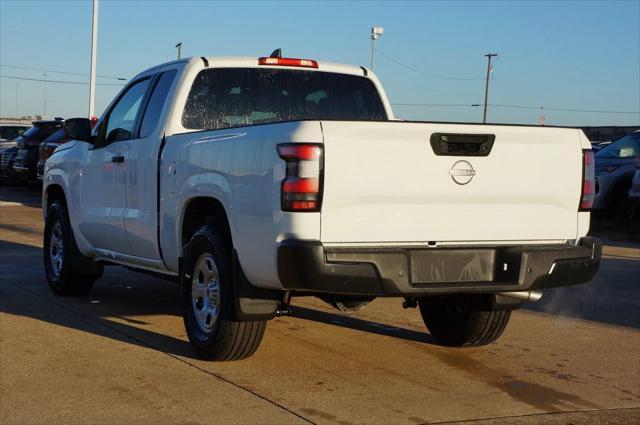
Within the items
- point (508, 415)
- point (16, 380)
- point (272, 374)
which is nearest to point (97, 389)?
point (16, 380)

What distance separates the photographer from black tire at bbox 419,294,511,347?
6652 millimetres

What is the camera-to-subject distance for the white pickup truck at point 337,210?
5.10 metres

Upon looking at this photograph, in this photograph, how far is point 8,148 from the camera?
27.1m

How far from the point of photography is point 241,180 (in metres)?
5.49

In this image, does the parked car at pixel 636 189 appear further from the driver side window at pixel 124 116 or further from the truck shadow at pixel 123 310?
the driver side window at pixel 124 116

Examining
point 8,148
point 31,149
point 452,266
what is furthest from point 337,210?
point 8,148

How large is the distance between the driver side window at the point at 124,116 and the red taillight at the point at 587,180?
348 centimetres

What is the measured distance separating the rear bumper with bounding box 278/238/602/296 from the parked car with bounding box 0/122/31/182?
2180 cm

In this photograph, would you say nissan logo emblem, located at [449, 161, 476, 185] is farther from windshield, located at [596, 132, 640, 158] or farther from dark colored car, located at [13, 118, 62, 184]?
dark colored car, located at [13, 118, 62, 184]

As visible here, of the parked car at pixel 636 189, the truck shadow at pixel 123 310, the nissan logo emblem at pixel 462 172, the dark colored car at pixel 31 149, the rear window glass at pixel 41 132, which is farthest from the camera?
the rear window glass at pixel 41 132

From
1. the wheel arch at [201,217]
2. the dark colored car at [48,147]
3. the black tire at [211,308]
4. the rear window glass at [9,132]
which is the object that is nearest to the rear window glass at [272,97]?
the wheel arch at [201,217]

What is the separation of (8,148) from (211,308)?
22.7 metres

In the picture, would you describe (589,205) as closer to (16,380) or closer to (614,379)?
(614,379)

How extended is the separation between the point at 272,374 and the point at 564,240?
6.49 ft
